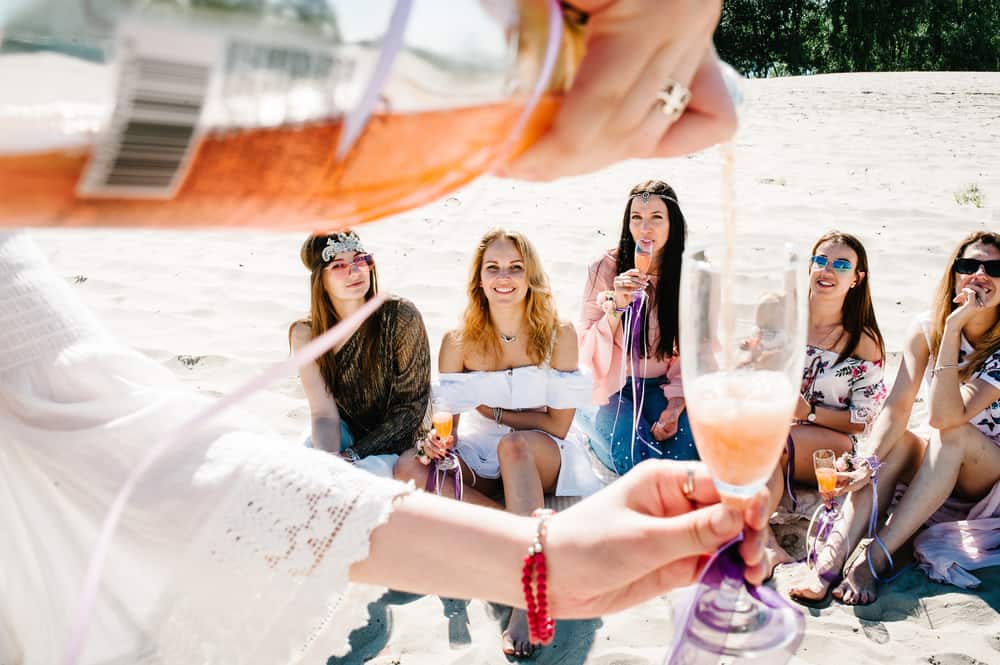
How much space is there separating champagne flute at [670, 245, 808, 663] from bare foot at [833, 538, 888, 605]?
2211 mm

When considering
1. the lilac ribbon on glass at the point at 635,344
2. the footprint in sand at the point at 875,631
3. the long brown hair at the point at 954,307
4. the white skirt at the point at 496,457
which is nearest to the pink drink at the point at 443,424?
the white skirt at the point at 496,457

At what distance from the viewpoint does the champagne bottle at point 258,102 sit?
0.87m

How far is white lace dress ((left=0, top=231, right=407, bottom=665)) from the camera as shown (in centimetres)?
149

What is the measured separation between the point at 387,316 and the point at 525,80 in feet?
11.2

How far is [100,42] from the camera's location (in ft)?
2.82

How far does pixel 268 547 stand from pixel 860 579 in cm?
284

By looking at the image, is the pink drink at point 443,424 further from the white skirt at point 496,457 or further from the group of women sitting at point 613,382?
the white skirt at point 496,457

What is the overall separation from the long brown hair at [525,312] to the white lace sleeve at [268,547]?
2968 mm

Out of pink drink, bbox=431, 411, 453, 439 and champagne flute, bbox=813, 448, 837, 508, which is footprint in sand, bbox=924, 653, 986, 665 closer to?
champagne flute, bbox=813, 448, 837, 508

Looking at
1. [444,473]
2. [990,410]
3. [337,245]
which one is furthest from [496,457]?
[990,410]

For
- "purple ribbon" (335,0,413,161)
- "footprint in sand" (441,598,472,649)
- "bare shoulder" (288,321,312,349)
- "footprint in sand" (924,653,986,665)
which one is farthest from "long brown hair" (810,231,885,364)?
"purple ribbon" (335,0,413,161)

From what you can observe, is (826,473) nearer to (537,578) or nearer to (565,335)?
(565,335)

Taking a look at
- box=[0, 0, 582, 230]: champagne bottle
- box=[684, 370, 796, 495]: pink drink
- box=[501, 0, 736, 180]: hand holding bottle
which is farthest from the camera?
box=[684, 370, 796, 495]: pink drink

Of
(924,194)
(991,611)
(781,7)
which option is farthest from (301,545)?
(781,7)
